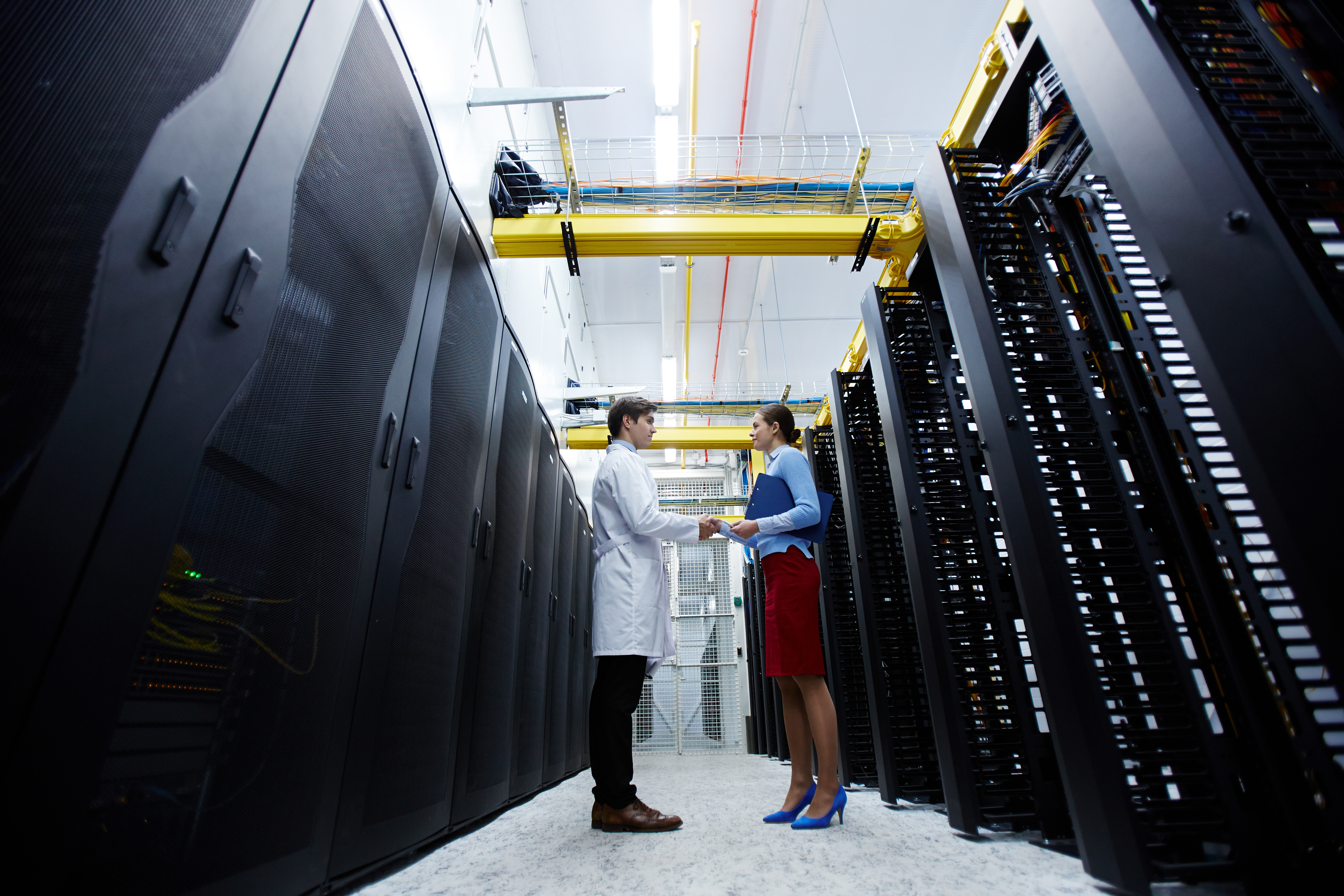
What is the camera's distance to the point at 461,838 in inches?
67.6

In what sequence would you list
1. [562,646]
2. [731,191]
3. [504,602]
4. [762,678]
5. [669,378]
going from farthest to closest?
[669,378] → [762,678] → [562,646] → [731,191] → [504,602]

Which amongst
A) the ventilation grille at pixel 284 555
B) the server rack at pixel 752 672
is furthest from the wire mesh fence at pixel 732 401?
Result: the ventilation grille at pixel 284 555

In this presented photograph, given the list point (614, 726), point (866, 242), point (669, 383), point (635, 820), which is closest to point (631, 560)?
point (614, 726)

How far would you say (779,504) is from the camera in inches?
83.0

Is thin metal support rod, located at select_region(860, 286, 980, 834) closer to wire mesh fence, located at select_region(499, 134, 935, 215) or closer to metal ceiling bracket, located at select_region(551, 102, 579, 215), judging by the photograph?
wire mesh fence, located at select_region(499, 134, 935, 215)

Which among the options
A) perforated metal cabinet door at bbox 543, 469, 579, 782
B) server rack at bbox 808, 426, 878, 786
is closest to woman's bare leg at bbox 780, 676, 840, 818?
server rack at bbox 808, 426, 878, 786

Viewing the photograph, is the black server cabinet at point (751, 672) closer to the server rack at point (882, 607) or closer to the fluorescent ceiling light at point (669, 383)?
the fluorescent ceiling light at point (669, 383)

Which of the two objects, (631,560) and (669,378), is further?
(669,378)

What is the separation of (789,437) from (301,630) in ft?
5.94

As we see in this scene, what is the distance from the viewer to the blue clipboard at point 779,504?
6.73 ft

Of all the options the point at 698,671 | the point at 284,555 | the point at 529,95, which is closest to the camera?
the point at 284,555

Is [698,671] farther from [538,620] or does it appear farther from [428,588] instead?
[428,588]

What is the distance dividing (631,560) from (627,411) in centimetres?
60

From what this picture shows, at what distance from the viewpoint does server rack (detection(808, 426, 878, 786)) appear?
2941mm
